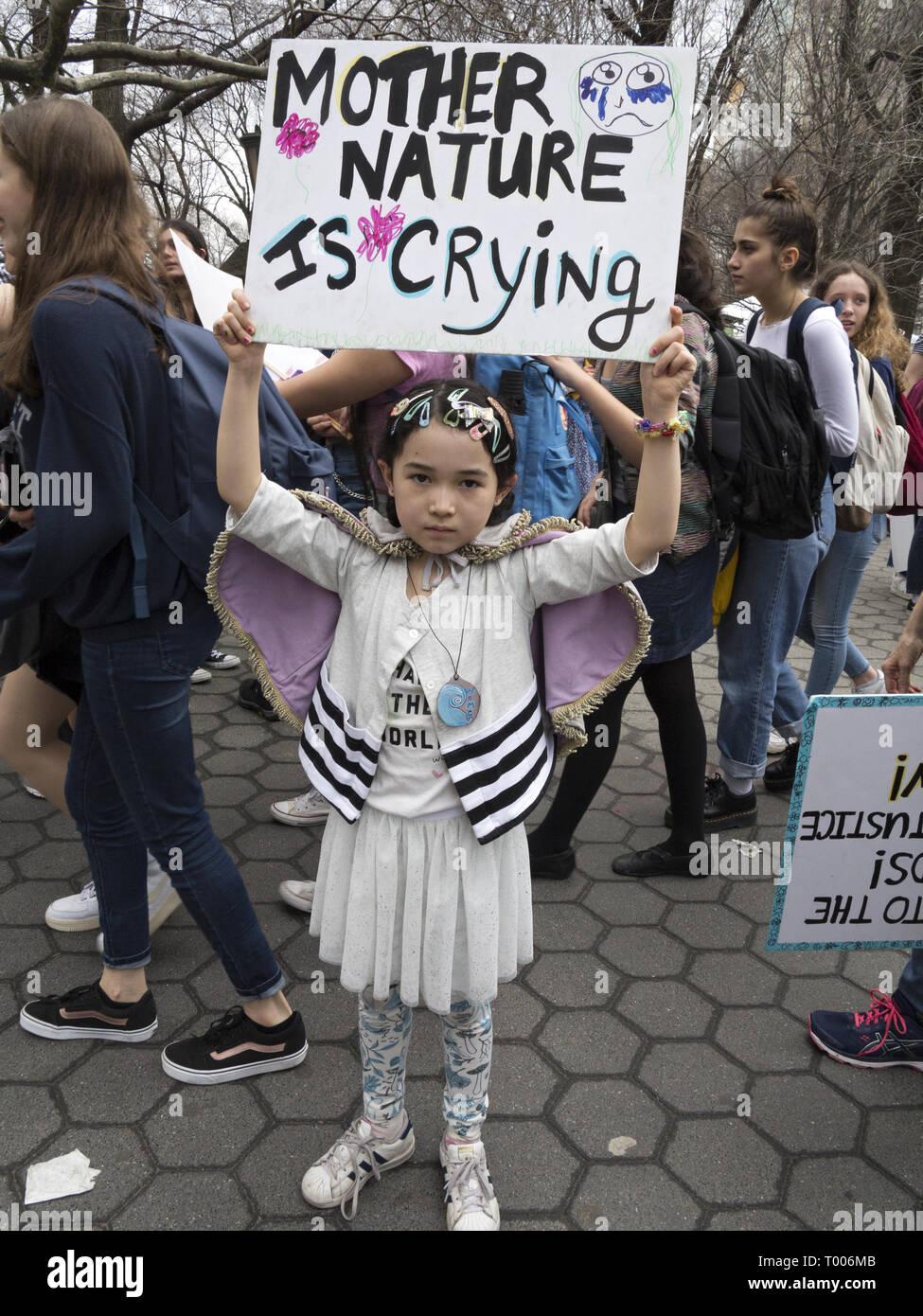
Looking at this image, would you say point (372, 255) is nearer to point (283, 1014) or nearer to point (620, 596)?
point (620, 596)

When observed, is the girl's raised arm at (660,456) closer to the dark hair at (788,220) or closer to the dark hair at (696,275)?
the dark hair at (696,275)

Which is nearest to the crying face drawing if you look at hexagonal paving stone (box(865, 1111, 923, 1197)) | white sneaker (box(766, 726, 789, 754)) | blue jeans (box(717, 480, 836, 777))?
blue jeans (box(717, 480, 836, 777))

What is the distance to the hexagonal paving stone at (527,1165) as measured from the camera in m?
2.05

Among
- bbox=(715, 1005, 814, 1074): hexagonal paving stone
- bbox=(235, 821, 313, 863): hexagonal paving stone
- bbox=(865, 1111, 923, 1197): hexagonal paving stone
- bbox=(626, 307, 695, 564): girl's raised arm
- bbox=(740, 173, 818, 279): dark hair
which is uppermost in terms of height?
bbox=(740, 173, 818, 279): dark hair

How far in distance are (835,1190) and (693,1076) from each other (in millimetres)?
403

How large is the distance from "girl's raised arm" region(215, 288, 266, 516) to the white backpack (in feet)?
8.66

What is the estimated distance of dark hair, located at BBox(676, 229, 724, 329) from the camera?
106 inches

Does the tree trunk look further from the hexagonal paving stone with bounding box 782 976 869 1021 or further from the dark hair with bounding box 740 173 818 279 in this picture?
the hexagonal paving stone with bounding box 782 976 869 1021

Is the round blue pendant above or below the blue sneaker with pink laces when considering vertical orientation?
above

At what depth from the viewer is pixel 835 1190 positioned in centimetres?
210

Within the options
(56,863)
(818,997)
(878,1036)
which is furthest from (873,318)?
(56,863)

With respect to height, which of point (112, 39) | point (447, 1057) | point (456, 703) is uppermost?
point (112, 39)

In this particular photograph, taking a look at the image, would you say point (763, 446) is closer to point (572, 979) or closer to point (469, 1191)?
point (572, 979)

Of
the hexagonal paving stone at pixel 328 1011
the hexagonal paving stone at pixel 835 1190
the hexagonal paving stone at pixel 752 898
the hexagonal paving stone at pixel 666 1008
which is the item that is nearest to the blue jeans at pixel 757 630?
the hexagonal paving stone at pixel 752 898
